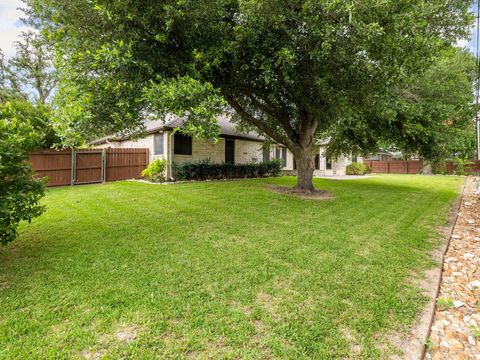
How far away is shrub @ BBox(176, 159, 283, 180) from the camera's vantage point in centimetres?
1311

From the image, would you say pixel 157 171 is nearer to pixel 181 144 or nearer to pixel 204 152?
pixel 181 144

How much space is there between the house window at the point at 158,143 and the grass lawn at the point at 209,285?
8.01 m

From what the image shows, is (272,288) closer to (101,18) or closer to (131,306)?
(131,306)

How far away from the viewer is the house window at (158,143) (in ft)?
45.7

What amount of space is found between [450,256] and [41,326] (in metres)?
5.62

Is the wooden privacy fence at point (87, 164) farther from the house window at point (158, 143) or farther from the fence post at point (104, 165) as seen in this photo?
the house window at point (158, 143)

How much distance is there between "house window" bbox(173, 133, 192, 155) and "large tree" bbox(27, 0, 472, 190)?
22.1ft

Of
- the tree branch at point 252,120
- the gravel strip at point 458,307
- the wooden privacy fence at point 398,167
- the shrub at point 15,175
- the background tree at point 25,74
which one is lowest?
the gravel strip at point 458,307

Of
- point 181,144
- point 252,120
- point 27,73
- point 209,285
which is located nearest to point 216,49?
point 252,120

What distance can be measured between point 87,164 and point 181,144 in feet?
15.4

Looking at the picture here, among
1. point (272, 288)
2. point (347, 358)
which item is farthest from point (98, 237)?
point (347, 358)

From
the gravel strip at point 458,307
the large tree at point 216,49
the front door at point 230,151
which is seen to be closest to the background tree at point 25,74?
the front door at point 230,151

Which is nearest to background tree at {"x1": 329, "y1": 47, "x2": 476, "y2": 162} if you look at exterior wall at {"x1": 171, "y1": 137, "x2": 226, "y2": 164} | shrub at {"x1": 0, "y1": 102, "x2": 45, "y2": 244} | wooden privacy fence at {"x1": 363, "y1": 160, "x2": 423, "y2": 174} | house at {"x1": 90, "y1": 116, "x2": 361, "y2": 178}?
house at {"x1": 90, "y1": 116, "x2": 361, "y2": 178}

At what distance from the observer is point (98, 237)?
16.0 ft
